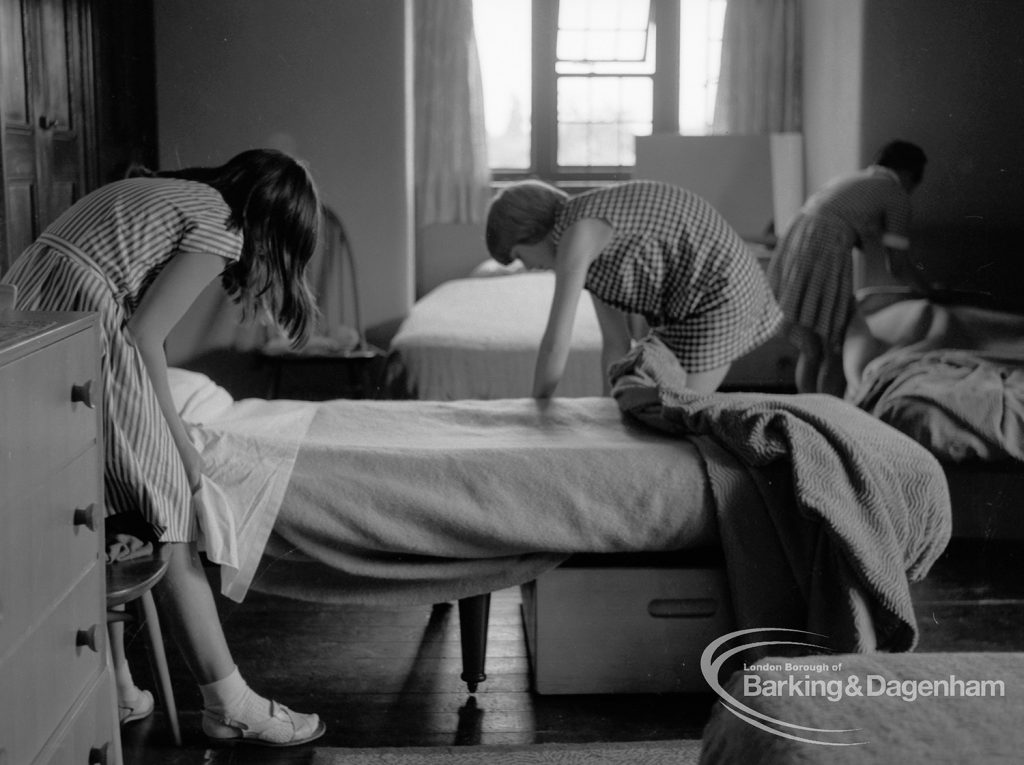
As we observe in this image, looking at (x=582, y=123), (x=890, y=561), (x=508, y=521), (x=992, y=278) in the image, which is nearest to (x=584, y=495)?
(x=508, y=521)

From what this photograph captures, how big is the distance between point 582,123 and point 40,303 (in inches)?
40.3

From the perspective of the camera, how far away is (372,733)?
5.83 ft

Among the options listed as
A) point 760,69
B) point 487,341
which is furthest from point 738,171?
point 487,341

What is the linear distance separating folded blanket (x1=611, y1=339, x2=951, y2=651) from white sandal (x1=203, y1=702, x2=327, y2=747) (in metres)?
0.73

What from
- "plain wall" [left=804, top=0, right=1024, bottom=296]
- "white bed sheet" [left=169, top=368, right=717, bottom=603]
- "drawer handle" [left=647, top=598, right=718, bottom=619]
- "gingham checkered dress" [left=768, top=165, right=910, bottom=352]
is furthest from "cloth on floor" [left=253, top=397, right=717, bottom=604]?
"plain wall" [left=804, top=0, right=1024, bottom=296]

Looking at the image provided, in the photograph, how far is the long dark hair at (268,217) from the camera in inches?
69.0

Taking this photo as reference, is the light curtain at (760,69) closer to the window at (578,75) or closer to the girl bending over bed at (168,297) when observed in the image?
the window at (578,75)

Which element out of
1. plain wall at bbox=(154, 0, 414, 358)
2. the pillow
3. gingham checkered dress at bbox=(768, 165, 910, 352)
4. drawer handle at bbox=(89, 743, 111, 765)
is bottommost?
drawer handle at bbox=(89, 743, 111, 765)

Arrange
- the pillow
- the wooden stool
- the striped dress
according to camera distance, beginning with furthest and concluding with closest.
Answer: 1. the pillow
2. the striped dress
3. the wooden stool

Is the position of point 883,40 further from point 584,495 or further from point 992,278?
point 584,495

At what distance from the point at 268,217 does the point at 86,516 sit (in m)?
0.66

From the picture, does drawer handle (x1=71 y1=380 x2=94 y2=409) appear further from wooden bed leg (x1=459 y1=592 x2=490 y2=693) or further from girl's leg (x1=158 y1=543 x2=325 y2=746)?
wooden bed leg (x1=459 y1=592 x2=490 y2=693)

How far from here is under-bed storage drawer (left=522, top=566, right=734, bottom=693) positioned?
6.14 feet

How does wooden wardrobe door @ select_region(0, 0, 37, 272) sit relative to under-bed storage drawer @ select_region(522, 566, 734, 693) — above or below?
above
